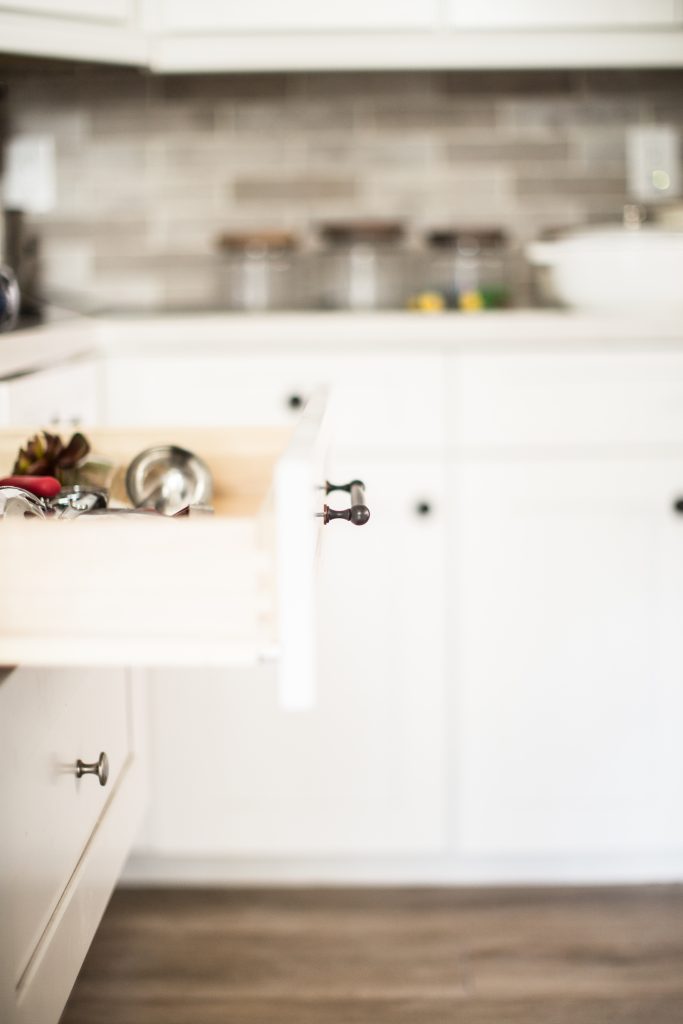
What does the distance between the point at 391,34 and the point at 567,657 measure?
1136 mm

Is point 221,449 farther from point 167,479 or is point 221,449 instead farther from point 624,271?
point 624,271

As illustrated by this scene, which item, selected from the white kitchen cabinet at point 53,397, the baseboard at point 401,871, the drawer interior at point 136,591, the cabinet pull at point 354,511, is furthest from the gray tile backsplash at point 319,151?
the drawer interior at point 136,591

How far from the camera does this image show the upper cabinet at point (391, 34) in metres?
1.81

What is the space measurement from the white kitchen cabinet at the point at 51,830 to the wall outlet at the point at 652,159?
161 cm

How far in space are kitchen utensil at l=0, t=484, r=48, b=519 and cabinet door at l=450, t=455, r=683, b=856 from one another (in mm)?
997

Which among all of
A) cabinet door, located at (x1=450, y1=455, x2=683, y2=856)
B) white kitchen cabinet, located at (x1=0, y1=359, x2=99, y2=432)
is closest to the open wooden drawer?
white kitchen cabinet, located at (x1=0, y1=359, x2=99, y2=432)

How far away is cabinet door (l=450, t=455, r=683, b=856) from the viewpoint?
5.61 ft

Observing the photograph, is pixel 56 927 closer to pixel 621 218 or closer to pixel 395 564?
pixel 395 564

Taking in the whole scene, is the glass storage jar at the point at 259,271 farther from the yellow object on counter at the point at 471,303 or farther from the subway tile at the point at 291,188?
the yellow object on counter at the point at 471,303

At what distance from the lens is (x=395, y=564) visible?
1732 mm

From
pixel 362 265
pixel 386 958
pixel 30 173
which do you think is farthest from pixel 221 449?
pixel 30 173

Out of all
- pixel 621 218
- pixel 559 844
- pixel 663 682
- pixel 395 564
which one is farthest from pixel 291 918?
pixel 621 218

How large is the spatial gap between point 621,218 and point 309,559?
1.78m

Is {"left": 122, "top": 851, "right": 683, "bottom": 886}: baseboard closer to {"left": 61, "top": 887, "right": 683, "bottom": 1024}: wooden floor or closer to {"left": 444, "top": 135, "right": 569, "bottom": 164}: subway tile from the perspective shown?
{"left": 61, "top": 887, "right": 683, "bottom": 1024}: wooden floor
